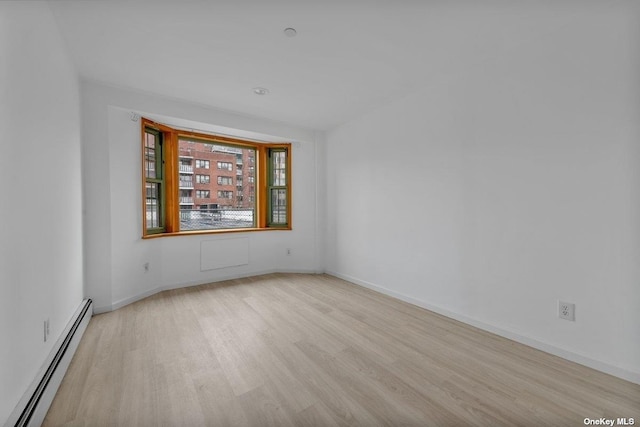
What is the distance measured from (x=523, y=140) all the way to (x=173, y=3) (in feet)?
9.61

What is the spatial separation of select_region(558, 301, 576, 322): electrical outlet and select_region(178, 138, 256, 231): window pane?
4.33 meters

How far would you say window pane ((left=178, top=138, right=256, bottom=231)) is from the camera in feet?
14.0

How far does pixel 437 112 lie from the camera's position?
293cm

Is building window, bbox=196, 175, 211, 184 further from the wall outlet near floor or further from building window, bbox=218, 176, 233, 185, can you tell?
the wall outlet near floor

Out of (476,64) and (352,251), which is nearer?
(476,64)

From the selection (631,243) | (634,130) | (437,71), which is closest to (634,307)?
(631,243)

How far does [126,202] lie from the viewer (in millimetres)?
3223

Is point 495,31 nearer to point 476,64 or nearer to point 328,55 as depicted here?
point 476,64

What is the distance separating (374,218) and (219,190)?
268cm

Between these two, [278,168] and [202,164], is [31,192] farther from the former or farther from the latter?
[278,168]

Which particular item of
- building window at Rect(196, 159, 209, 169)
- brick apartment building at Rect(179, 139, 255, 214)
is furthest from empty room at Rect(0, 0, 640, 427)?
building window at Rect(196, 159, 209, 169)

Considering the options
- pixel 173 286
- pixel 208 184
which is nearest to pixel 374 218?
pixel 208 184

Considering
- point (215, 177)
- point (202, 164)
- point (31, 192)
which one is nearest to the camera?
point (31, 192)

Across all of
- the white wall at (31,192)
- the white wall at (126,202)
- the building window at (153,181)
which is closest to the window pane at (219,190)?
the building window at (153,181)
